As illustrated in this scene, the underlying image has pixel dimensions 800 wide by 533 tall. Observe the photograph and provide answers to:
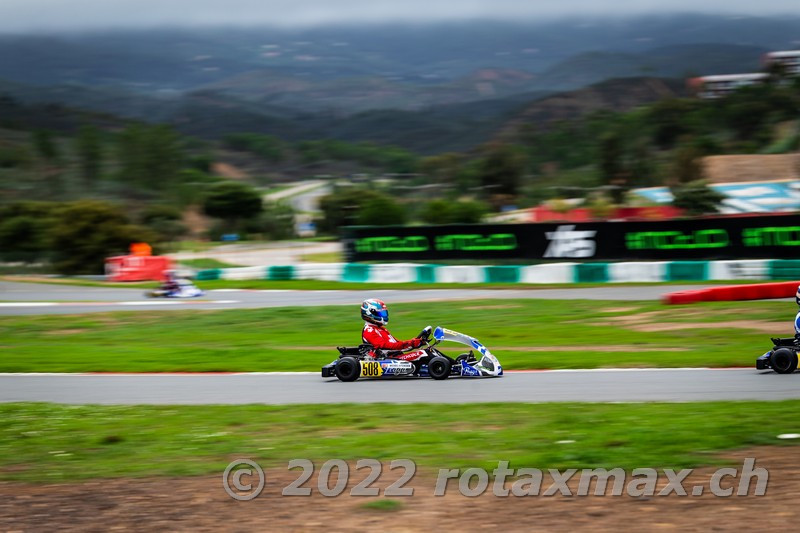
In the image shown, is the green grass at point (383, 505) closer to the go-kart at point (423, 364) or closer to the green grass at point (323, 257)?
the go-kart at point (423, 364)

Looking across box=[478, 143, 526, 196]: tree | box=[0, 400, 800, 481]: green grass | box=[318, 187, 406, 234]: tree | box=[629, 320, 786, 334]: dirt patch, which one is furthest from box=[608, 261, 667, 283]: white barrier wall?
box=[478, 143, 526, 196]: tree

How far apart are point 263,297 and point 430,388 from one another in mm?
19021

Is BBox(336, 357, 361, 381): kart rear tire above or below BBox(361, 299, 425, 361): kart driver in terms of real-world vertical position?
below

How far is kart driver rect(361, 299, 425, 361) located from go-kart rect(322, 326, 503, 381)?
0.06 m

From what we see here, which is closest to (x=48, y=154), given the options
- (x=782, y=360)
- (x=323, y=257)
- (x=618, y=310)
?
(x=323, y=257)

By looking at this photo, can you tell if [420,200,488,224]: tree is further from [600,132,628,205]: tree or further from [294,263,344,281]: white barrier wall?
[294,263,344,281]: white barrier wall

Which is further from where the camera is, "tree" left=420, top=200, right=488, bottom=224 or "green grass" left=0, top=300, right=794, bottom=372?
"tree" left=420, top=200, right=488, bottom=224

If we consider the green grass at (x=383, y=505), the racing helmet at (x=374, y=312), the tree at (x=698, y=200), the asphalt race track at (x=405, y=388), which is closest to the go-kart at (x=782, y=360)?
the asphalt race track at (x=405, y=388)

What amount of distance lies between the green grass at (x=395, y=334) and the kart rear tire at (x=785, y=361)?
3.95 ft

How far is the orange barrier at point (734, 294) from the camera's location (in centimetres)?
2261

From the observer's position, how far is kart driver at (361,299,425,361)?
13352 mm

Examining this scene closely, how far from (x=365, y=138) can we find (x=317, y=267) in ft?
433

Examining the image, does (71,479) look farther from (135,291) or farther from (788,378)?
(135,291)

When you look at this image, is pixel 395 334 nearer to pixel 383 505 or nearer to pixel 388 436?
pixel 388 436
